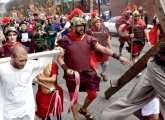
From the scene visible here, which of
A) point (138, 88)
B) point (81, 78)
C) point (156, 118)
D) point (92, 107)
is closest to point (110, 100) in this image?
point (92, 107)

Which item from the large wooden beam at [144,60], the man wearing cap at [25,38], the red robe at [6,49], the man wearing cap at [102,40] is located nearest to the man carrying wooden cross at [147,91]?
the large wooden beam at [144,60]

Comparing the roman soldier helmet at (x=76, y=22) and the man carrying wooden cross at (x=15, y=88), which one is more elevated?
the roman soldier helmet at (x=76, y=22)

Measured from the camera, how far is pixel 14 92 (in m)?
4.34

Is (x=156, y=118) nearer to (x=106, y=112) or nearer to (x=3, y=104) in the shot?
(x=106, y=112)

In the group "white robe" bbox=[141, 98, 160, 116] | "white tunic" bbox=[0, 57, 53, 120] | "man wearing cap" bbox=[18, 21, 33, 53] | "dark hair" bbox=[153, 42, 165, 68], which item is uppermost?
"dark hair" bbox=[153, 42, 165, 68]

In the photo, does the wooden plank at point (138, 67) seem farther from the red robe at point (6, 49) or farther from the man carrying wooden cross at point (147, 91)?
the red robe at point (6, 49)

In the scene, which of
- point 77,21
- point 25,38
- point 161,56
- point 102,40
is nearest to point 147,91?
point 161,56

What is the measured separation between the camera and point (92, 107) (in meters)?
6.92

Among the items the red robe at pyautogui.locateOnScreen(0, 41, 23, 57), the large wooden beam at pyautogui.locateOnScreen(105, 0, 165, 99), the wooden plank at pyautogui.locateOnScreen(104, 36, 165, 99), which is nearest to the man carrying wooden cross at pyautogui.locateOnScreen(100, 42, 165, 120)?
the large wooden beam at pyautogui.locateOnScreen(105, 0, 165, 99)

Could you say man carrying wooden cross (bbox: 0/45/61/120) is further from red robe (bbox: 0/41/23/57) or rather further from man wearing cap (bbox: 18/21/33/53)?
man wearing cap (bbox: 18/21/33/53)

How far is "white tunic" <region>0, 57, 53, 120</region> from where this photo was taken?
4.31 meters

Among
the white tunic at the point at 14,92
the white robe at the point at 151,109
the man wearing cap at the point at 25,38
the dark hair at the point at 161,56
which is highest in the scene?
the dark hair at the point at 161,56

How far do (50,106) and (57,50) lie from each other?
111cm

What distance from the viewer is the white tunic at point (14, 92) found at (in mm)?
4309
